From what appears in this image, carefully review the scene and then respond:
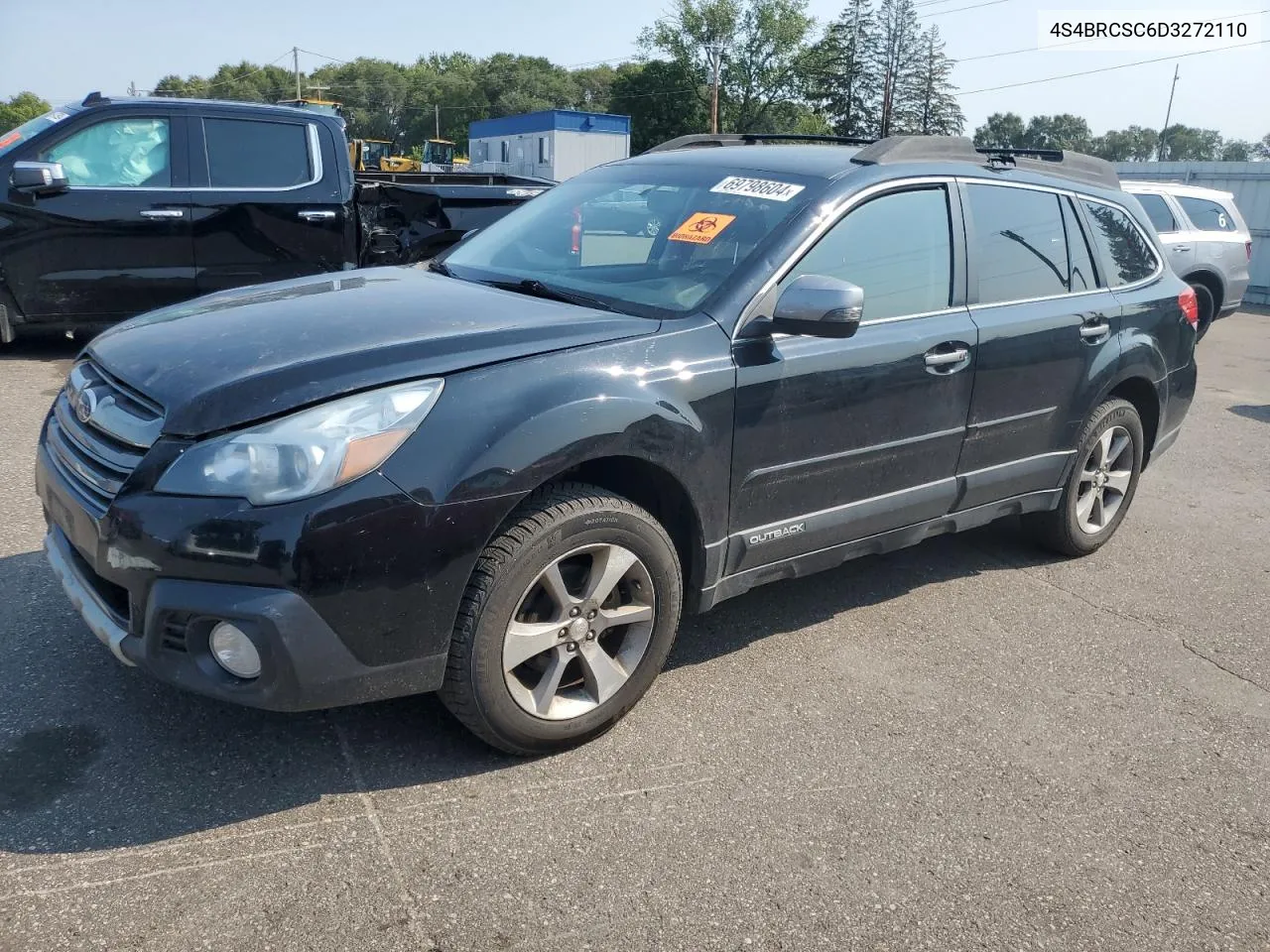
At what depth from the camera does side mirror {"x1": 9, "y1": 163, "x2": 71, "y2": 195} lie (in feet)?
22.3

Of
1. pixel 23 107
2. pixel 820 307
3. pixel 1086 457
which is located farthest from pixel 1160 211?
pixel 23 107

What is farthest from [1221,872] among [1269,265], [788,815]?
[1269,265]

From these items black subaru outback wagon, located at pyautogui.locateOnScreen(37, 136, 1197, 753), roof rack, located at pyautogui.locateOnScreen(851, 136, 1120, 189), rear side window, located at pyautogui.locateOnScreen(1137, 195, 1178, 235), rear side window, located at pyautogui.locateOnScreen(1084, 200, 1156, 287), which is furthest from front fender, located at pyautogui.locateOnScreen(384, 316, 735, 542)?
rear side window, located at pyautogui.locateOnScreen(1137, 195, 1178, 235)

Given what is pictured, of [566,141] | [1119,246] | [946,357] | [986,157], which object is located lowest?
[946,357]

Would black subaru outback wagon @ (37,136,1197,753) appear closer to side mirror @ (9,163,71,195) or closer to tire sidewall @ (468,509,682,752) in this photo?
tire sidewall @ (468,509,682,752)

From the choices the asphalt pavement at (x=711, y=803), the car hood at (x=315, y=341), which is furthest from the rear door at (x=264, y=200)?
the car hood at (x=315, y=341)

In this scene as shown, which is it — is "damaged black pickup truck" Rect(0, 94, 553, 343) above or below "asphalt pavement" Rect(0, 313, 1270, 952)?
above

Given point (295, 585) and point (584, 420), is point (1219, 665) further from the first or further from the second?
point (295, 585)

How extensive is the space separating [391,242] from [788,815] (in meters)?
6.74

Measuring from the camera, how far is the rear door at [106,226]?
7.02 m

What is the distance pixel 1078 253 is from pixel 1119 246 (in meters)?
0.40

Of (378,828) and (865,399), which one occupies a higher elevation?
(865,399)

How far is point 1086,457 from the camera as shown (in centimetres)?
465

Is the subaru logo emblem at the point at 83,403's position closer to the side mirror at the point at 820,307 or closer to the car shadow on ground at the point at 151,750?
the car shadow on ground at the point at 151,750
